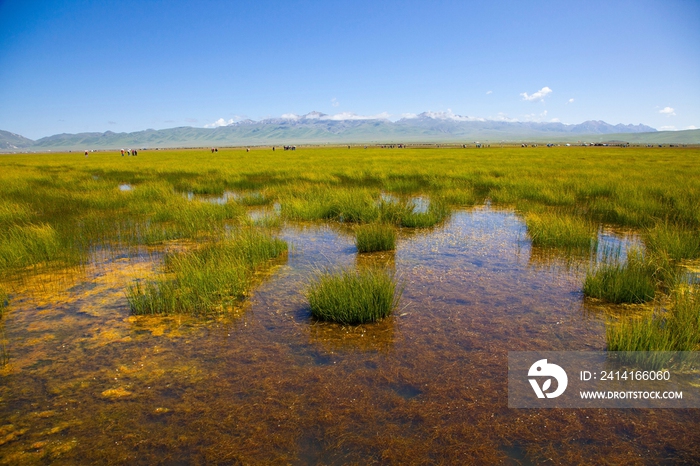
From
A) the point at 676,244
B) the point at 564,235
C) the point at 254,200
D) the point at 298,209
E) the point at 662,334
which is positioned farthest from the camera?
the point at 254,200

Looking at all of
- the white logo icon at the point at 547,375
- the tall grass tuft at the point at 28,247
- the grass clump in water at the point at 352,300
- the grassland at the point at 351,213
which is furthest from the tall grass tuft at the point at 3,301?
the white logo icon at the point at 547,375

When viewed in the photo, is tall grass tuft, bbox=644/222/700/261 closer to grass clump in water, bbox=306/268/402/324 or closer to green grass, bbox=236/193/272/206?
grass clump in water, bbox=306/268/402/324

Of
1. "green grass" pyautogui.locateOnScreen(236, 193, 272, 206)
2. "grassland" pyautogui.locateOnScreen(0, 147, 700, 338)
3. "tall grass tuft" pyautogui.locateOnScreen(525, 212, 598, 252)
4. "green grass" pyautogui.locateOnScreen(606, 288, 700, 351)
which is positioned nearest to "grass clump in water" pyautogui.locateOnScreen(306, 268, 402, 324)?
"green grass" pyautogui.locateOnScreen(606, 288, 700, 351)

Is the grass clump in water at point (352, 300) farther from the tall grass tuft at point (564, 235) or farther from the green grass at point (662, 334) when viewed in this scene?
the tall grass tuft at point (564, 235)

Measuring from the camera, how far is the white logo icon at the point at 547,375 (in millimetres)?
4019

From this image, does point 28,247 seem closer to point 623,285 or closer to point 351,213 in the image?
point 351,213

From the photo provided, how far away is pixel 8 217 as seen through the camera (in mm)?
11766

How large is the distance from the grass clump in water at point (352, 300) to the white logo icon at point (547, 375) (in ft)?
6.74

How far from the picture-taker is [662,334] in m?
4.37

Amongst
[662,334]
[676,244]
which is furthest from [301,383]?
[676,244]

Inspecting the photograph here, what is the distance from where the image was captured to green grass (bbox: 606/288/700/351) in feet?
14.0

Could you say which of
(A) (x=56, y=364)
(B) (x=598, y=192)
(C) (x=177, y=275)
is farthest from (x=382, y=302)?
(B) (x=598, y=192)

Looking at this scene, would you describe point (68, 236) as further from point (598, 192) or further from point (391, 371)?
point (598, 192)

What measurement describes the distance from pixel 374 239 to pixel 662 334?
18.6 feet
